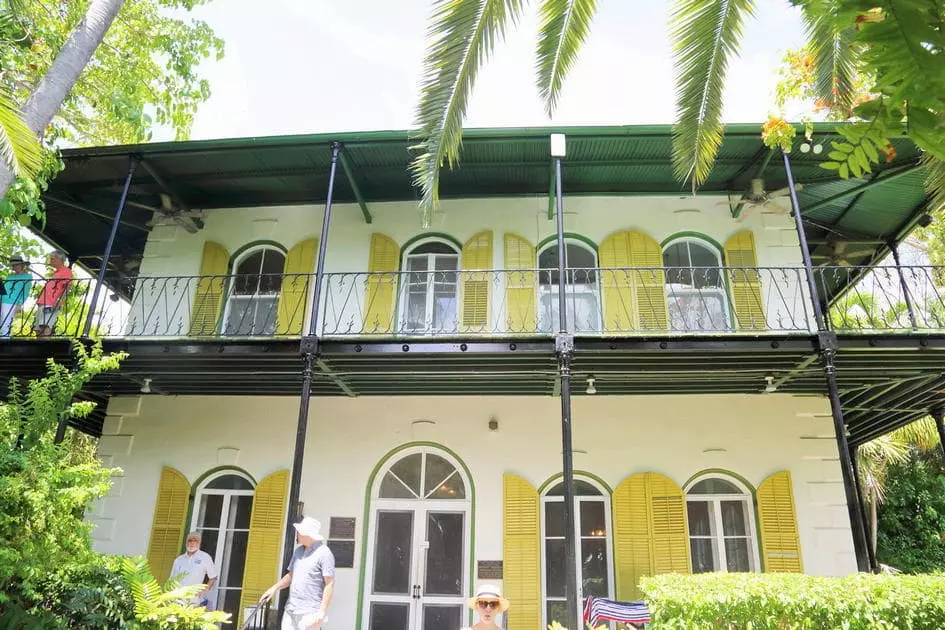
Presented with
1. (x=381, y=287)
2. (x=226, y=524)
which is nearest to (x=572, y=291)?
(x=381, y=287)

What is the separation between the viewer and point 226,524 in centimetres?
840

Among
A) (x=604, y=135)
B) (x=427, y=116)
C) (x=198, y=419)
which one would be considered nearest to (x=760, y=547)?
(x=604, y=135)

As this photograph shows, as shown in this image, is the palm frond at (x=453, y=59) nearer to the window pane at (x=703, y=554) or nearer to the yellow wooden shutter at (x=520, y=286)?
the yellow wooden shutter at (x=520, y=286)

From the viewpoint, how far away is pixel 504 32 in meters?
4.09

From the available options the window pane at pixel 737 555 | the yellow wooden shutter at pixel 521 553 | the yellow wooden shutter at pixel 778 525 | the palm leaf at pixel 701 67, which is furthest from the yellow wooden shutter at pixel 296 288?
the yellow wooden shutter at pixel 778 525

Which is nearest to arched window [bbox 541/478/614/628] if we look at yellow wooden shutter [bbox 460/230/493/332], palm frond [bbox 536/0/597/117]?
yellow wooden shutter [bbox 460/230/493/332]

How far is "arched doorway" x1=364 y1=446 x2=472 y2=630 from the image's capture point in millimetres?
7742

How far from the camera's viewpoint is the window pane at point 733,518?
792 cm

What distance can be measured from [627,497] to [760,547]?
1760 mm

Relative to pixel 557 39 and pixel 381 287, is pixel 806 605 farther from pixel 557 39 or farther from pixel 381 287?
pixel 381 287

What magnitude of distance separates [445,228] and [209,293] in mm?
3766

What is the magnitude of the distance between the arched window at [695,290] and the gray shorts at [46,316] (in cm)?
860

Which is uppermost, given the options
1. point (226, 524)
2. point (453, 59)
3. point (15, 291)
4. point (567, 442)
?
point (453, 59)

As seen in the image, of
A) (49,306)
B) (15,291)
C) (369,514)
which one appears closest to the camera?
(369,514)
